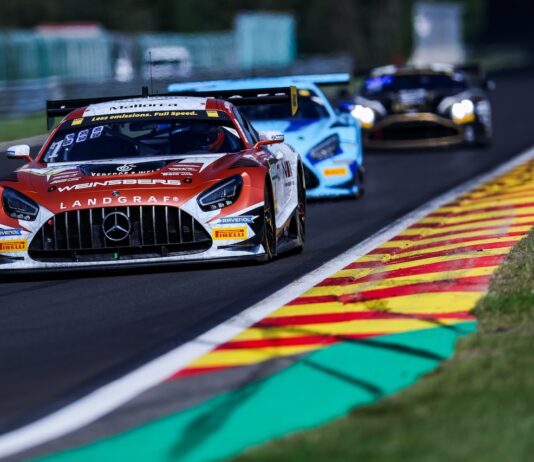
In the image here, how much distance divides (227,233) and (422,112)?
42.2 feet

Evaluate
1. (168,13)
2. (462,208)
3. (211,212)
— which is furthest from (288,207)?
(168,13)

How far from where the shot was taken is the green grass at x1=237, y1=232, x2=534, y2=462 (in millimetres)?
4988

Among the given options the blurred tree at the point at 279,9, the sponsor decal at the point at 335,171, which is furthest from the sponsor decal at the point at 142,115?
the blurred tree at the point at 279,9

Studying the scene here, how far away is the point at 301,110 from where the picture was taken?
667 inches

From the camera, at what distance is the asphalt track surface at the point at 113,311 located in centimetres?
686

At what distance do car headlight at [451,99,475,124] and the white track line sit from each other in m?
12.3

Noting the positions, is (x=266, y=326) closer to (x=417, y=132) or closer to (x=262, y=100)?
(x=262, y=100)

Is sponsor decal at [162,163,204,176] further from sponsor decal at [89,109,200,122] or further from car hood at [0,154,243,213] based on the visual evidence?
sponsor decal at [89,109,200,122]

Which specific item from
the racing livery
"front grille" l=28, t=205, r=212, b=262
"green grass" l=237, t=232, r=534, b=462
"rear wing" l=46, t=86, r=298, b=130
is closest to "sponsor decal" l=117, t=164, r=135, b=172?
"front grille" l=28, t=205, r=212, b=262

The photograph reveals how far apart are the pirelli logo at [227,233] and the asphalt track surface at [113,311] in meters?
0.25

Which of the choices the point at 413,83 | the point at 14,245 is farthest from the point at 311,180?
the point at 413,83

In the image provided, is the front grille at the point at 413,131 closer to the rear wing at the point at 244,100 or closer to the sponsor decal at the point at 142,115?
the rear wing at the point at 244,100

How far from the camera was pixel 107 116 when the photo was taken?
11664 mm

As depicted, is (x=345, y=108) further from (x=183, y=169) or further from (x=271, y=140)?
(x=183, y=169)
